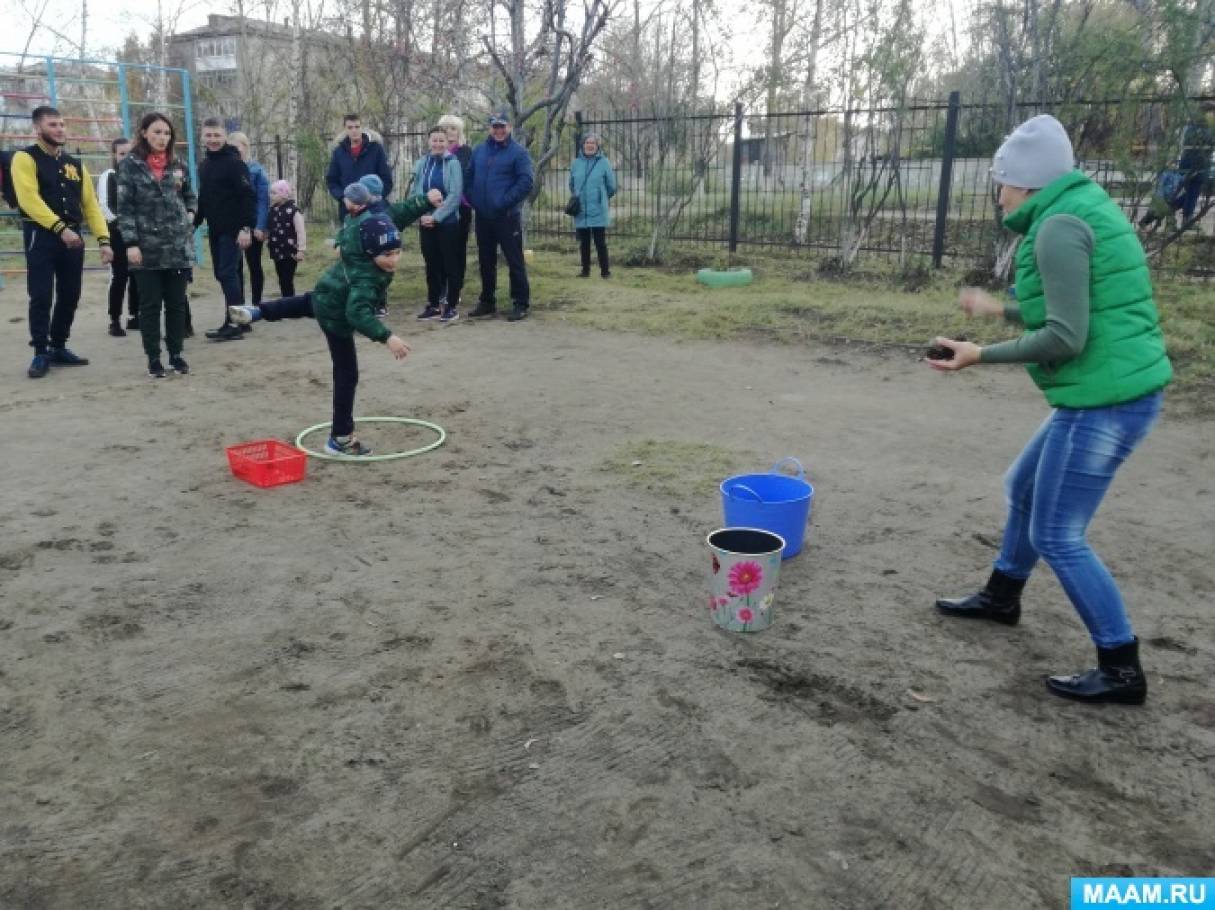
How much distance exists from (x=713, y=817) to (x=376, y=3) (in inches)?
887

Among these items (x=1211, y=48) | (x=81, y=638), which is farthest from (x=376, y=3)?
(x=81, y=638)

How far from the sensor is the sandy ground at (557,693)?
2463 millimetres

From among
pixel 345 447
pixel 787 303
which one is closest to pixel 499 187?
pixel 787 303

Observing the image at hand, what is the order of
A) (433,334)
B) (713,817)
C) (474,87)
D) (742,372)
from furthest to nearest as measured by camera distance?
1. (474,87)
2. (433,334)
3. (742,372)
4. (713,817)

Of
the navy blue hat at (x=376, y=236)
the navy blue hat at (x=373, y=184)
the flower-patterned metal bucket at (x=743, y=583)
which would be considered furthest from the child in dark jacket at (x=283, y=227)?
the flower-patterned metal bucket at (x=743, y=583)

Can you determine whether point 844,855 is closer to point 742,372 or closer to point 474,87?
point 742,372

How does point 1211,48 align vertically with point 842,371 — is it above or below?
above

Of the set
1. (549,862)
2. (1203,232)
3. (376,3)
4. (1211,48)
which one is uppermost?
(376,3)

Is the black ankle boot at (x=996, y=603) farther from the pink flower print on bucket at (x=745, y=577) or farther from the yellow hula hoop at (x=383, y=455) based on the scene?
the yellow hula hoop at (x=383, y=455)

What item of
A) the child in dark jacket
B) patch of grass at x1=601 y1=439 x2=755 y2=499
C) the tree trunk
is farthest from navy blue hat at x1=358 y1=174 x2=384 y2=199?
the tree trunk

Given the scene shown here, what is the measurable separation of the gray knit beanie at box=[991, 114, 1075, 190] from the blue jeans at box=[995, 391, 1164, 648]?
728 mm

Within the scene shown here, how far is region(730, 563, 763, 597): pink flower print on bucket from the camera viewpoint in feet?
11.7

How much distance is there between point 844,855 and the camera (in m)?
2.48

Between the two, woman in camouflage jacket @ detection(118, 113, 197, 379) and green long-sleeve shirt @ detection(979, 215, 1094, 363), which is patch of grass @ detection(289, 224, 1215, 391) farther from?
green long-sleeve shirt @ detection(979, 215, 1094, 363)
